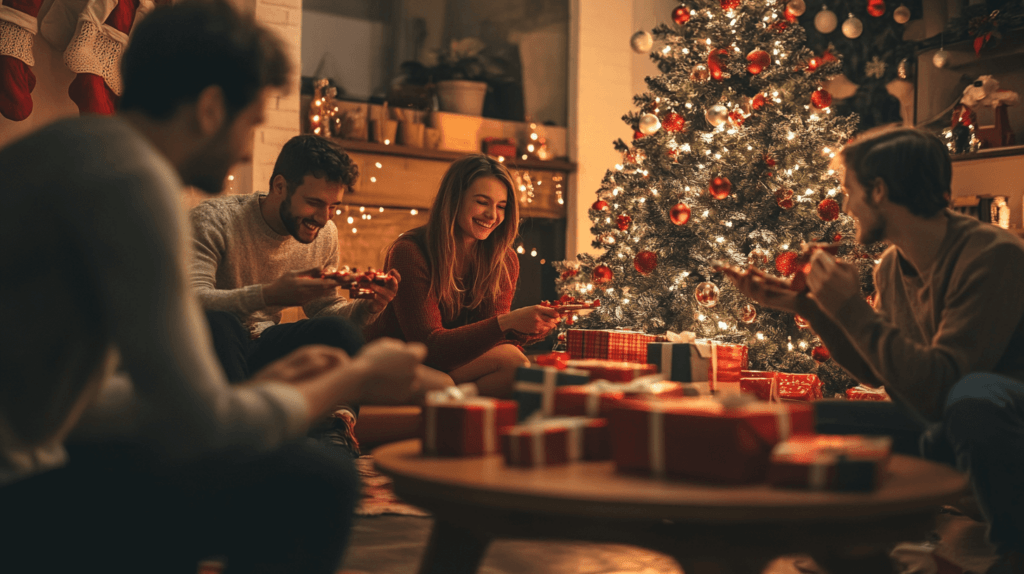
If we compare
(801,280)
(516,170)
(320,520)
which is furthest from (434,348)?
(516,170)

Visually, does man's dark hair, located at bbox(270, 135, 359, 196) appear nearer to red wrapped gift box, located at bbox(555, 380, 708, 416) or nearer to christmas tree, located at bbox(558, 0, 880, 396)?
red wrapped gift box, located at bbox(555, 380, 708, 416)

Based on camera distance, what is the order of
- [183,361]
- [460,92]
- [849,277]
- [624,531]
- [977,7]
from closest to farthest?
[183,361] < [624,531] < [849,277] < [977,7] < [460,92]

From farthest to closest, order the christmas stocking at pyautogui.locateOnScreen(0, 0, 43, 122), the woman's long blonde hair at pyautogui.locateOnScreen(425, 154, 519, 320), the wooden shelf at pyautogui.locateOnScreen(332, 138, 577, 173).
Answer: the wooden shelf at pyautogui.locateOnScreen(332, 138, 577, 173)
the christmas stocking at pyautogui.locateOnScreen(0, 0, 43, 122)
the woman's long blonde hair at pyautogui.locateOnScreen(425, 154, 519, 320)

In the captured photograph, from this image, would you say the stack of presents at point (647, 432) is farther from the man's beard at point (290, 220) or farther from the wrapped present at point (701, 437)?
the man's beard at point (290, 220)

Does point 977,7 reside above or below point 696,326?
above

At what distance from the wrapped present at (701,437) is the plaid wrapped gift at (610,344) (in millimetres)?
1365

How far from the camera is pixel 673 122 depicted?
13.7ft

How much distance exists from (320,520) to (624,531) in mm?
406

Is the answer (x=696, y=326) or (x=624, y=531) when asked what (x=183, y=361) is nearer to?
(x=624, y=531)

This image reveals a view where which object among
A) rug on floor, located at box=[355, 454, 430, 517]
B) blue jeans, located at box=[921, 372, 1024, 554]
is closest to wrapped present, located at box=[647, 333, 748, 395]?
blue jeans, located at box=[921, 372, 1024, 554]

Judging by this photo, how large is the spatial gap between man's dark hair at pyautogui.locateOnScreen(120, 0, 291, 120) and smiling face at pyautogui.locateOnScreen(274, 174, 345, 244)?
156 centimetres

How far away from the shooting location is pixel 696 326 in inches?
160

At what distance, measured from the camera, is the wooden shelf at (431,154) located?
559 cm

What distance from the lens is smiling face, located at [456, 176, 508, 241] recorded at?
2.80 metres
